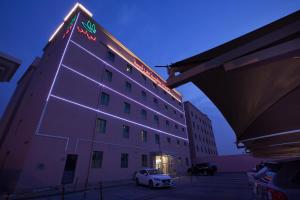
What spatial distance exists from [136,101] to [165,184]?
14.1m

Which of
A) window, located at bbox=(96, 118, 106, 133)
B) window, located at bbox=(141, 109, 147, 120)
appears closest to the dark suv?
window, located at bbox=(141, 109, 147, 120)

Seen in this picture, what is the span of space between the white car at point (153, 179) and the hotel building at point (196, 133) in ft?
90.9

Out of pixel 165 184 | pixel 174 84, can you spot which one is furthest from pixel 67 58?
pixel 174 84

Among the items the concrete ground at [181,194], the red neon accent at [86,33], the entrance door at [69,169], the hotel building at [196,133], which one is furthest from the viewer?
the hotel building at [196,133]

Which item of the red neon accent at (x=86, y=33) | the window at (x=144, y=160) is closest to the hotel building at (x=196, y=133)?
the window at (x=144, y=160)

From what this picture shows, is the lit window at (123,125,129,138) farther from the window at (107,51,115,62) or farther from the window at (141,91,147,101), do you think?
the window at (107,51,115,62)

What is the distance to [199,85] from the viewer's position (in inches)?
185

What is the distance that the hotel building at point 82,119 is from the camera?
1374 centimetres

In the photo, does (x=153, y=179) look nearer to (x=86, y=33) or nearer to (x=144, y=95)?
(x=144, y=95)

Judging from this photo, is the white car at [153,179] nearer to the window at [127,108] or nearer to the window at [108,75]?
the window at [127,108]

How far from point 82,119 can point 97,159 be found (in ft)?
14.8

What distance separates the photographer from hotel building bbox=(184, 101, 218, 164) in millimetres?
43188

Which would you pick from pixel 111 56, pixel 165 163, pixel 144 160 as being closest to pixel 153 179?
pixel 144 160

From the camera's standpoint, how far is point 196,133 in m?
47.6
